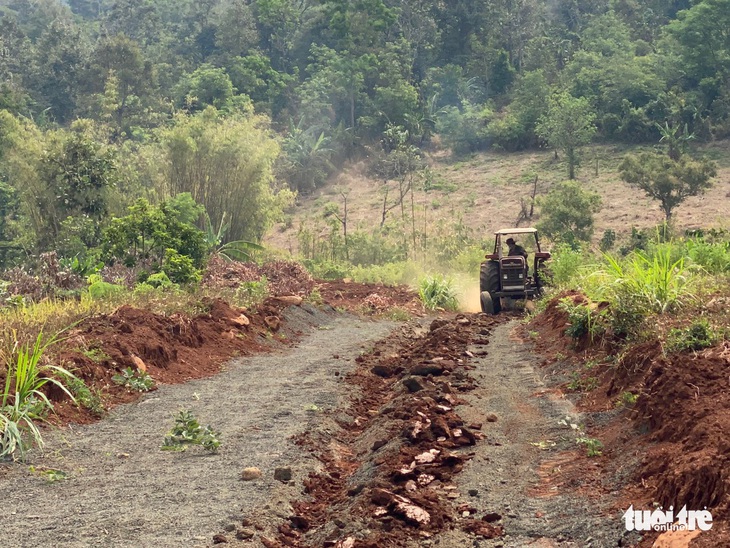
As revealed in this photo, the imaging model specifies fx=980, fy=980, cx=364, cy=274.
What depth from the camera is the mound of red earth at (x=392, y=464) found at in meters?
6.58

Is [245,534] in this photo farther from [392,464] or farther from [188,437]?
[188,437]

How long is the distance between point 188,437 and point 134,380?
341 cm

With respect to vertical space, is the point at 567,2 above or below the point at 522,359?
above

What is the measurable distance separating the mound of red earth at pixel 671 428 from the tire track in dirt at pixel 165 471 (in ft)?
8.73

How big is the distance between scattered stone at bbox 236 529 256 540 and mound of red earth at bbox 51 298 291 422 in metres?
4.31

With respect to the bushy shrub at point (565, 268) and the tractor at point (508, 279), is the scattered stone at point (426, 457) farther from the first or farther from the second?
the tractor at point (508, 279)

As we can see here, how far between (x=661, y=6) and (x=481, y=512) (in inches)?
3167

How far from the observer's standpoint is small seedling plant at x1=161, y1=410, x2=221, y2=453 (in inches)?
364

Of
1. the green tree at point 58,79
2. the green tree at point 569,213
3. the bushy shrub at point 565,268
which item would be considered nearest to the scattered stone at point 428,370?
the bushy shrub at point 565,268

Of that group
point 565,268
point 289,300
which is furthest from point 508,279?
point 289,300

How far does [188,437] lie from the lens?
9.46m

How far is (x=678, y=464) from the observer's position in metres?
6.47

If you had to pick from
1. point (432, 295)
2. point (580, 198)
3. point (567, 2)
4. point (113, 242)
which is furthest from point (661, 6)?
point (113, 242)

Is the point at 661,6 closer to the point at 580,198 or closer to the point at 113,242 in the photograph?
the point at 580,198
